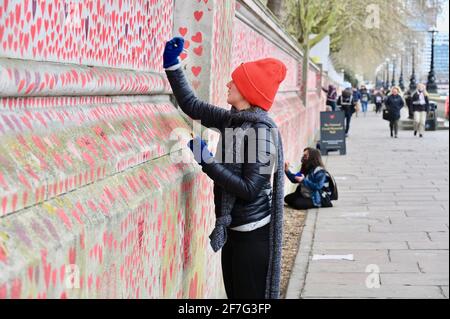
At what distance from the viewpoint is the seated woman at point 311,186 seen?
1045 centimetres

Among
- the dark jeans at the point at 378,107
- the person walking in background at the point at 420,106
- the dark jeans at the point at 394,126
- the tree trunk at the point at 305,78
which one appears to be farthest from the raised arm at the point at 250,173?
the dark jeans at the point at 378,107

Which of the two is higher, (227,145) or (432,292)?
(227,145)

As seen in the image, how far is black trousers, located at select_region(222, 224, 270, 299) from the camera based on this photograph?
3.99m

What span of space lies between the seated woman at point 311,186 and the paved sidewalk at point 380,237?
0.17 meters

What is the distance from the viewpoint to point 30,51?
2652 millimetres

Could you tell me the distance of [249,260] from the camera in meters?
4.00

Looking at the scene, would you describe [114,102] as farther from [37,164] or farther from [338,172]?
[338,172]

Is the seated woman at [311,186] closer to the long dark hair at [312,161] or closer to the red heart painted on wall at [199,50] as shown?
the long dark hair at [312,161]

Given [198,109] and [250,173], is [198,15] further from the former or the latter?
[250,173]

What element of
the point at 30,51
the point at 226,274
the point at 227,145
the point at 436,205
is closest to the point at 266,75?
the point at 227,145

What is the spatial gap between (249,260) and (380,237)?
497cm

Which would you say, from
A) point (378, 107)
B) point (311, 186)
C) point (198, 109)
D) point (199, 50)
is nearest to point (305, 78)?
point (311, 186)

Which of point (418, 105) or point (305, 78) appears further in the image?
point (418, 105)

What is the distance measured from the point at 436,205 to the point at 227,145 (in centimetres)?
787
